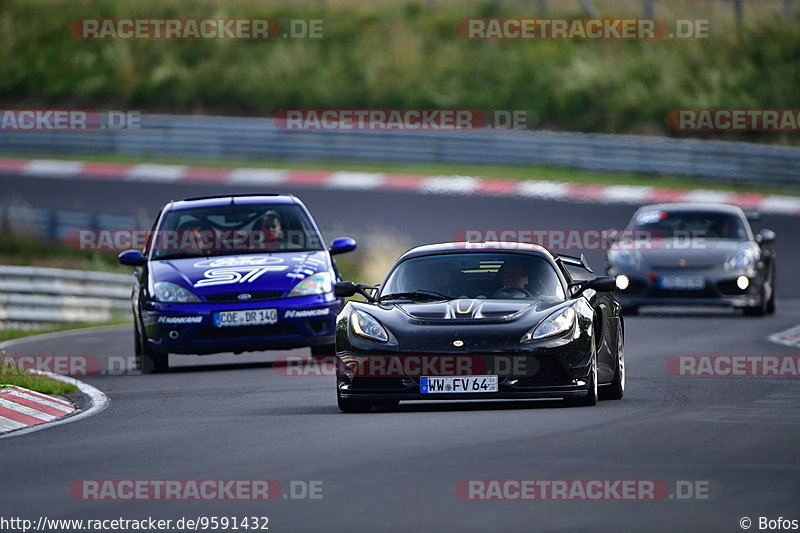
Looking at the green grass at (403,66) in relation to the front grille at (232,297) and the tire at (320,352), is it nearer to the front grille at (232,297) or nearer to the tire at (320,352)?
the tire at (320,352)

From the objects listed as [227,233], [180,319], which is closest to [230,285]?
[180,319]

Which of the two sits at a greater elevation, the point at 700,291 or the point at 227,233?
the point at 227,233

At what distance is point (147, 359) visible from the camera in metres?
15.6

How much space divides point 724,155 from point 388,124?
7.46 m

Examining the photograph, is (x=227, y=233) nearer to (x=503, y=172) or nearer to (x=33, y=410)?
(x=33, y=410)

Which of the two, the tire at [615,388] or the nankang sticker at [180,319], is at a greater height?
the nankang sticker at [180,319]

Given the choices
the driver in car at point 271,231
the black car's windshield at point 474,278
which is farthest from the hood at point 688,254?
the black car's windshield at point 474,278

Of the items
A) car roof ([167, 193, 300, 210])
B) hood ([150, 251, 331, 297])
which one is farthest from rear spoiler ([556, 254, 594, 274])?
car roof ([167, 193, 300, 210])

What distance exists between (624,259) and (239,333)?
278 inches

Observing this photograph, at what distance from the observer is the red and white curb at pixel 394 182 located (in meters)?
29.7

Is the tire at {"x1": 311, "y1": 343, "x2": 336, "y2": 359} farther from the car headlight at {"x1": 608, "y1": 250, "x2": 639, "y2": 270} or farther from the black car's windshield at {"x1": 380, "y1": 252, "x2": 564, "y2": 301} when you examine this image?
the car headlight at {"x1": 608, "y1": 250, "x2": 639, "y2": 270}

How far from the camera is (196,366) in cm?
1680

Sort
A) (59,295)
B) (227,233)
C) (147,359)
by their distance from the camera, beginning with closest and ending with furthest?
(147,359)
(227,233)
(59,295)

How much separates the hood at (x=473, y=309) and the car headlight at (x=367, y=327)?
0.22 metres
